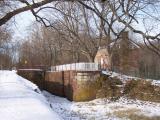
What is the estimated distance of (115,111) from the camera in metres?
23.6

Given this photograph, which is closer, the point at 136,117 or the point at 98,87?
the point at 136,117

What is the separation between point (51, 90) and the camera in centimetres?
3953

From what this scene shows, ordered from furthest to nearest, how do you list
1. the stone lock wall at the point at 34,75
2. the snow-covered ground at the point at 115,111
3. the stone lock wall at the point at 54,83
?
the stone lock wall at the point at 34,75 < the stone lock wall at the point at 54,83 < the snow-covered ground at the point at 115,111

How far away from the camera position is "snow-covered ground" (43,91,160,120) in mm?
21031

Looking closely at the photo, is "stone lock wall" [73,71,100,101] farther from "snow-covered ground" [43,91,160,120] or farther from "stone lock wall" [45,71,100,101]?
"snow-covered ground" [43,91,160,120]

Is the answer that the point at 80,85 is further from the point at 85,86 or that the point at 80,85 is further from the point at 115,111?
the point at 115,111

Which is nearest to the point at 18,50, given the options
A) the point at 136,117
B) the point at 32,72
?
the point at 32,72

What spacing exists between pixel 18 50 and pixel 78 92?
2478 inches

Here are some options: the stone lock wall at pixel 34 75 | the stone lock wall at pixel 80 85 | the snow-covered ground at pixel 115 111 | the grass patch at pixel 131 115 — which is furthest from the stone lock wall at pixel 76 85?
the grass patch at pixel 131 115

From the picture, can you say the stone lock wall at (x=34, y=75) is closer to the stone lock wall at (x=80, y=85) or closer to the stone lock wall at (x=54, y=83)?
the stone lock wall at (x=54, y=83)

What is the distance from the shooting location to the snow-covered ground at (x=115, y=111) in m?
21.0

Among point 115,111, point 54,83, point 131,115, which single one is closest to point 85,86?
point 115,111

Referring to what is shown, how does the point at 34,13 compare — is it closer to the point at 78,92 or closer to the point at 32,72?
the point at 78,92

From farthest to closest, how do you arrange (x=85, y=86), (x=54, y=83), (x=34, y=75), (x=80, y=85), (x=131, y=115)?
(x=34, y=75) → (x=54, y=83) → (x=80, y=85) → (x=85, y=86) → (x=131, y=115)
